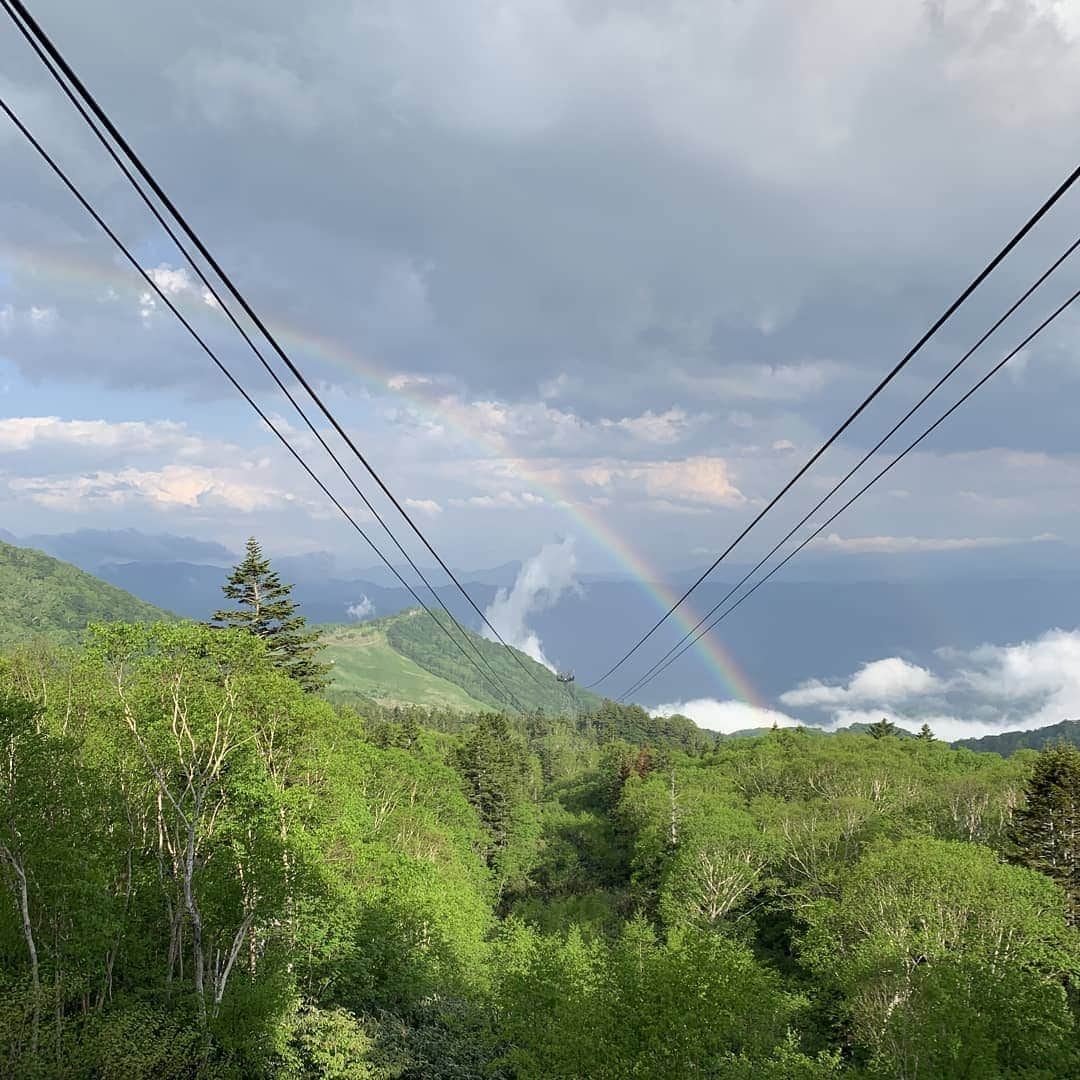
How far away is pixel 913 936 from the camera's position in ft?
101

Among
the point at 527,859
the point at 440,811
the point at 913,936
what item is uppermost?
the point at 913,936

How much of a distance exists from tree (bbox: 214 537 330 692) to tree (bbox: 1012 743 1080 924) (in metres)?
45.8

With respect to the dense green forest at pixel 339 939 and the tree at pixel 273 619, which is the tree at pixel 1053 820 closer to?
the dense green forest at pixel 339 939

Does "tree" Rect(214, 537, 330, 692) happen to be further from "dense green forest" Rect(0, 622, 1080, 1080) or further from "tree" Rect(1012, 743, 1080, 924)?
"tree" Rect(1012, 743, 1080, 924)

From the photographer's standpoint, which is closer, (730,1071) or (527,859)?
(730,1071)

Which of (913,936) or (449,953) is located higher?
(913,936)

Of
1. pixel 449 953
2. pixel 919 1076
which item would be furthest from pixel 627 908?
pixel 919 1076

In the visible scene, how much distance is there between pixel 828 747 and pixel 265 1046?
80.5m

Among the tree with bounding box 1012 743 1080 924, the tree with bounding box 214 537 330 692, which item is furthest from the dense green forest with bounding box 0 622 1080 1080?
the tree with bounding box 214 537 330 692

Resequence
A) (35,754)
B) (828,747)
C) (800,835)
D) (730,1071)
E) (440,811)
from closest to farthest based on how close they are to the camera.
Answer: (730,1071) < (35,754) < (800,835) < (440,811) < (828,747)

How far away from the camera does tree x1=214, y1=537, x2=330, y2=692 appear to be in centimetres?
4628

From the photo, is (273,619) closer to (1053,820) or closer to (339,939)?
(339,939)

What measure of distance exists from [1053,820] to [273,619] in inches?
2040

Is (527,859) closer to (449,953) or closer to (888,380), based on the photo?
(449,953)
